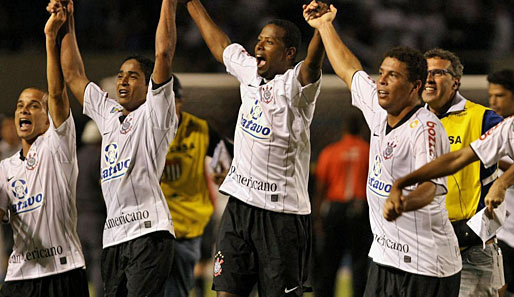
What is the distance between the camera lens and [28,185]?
21.6 feet

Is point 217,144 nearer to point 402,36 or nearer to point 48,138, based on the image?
point 48,138

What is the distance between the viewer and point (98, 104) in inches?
266

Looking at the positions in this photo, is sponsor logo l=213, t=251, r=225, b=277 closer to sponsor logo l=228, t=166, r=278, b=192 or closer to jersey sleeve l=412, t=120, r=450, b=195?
sponsor logo l=228, t=166, r=278, b=192

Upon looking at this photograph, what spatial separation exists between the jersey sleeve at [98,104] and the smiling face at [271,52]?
1.12 meters

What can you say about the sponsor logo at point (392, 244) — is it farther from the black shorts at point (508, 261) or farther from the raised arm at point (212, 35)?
the black shorts at point (508, 261)

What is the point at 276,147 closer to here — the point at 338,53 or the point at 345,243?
the point at 338,53

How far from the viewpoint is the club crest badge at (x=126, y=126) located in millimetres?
6381

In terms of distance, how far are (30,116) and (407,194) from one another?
2.92 meters

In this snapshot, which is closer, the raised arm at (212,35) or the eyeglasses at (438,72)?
the eyeglasses at (438,72)

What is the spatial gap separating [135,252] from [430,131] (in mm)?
2190

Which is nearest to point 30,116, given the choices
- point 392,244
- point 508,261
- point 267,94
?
point 267,94

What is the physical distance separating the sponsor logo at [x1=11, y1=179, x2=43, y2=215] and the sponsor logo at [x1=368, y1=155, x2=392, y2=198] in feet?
8.04

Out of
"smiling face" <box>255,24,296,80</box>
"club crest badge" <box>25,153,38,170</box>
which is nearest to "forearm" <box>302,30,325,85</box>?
"smiling face" <box>255,24,296,80</box>

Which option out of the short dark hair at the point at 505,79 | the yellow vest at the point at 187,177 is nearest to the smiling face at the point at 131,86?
the yellow vest at the point at 187,177
